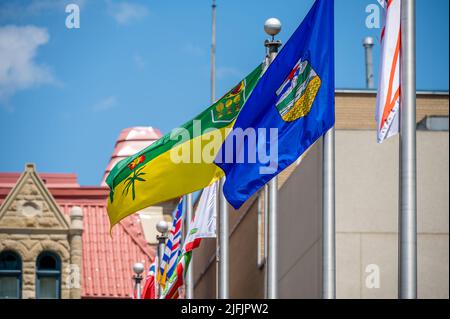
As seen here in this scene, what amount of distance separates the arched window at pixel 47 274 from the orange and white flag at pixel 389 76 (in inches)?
1580

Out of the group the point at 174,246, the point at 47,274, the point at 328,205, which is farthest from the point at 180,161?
the point at 47,274

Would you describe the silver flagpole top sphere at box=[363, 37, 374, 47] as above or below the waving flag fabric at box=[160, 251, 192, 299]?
above

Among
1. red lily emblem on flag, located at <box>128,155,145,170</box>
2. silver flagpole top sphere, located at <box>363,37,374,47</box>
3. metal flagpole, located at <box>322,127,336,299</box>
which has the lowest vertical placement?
metal flagpole, located at <box>322,127,336,299</box>

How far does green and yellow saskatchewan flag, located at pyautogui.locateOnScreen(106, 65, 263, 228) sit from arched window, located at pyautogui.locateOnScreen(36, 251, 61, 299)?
34546mm

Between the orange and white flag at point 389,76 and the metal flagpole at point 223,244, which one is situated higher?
the orange and white flag at point 389,76

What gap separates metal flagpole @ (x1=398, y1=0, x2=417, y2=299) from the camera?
56.2 feet

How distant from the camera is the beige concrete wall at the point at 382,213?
33.0 meters

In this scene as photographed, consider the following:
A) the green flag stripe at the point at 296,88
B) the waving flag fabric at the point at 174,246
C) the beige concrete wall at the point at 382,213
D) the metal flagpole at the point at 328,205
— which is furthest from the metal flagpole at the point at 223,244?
the beige concrete wall at the point at 382,213

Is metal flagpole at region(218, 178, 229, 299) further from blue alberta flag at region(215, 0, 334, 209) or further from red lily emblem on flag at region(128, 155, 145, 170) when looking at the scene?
blue alberta flag at region(215, 0, 334, 209)

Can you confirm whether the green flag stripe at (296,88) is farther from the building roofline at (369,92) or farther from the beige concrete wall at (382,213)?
the building roofline at (369,92)

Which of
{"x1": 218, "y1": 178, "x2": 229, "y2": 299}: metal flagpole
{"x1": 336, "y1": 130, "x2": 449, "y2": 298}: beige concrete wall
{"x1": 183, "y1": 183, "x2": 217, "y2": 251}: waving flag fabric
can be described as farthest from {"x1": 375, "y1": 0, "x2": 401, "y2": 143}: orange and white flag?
{"x1": 336, "y1": 130, "x2": 449, "y2": 298}: beige concrete wall
